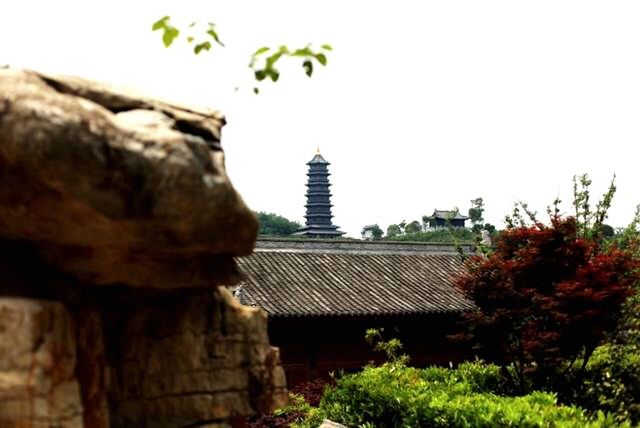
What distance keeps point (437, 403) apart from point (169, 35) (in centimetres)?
700

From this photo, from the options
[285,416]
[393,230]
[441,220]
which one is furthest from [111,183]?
[393,230]

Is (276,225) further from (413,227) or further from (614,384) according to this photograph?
(614,384)

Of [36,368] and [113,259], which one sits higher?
[113,259]

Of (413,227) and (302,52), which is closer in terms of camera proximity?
(302,52)

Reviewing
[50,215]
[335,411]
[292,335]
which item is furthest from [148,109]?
[292,335]

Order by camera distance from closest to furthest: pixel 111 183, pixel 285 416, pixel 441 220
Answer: pixel 111 183, pixel 285 416, pixel 441 220

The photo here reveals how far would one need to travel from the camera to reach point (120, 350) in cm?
362

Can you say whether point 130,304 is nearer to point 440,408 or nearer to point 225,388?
point 225,388

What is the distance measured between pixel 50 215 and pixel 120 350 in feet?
2.66

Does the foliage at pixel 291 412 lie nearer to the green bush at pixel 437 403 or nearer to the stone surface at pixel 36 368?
the green bush at pixel 437 403

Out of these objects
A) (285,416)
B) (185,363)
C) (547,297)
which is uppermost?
(547,297)

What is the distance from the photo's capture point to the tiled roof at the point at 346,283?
15.6 metres

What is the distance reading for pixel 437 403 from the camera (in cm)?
941

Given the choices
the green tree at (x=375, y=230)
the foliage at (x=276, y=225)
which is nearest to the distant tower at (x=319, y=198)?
the foliage at (x=276, y=225)
